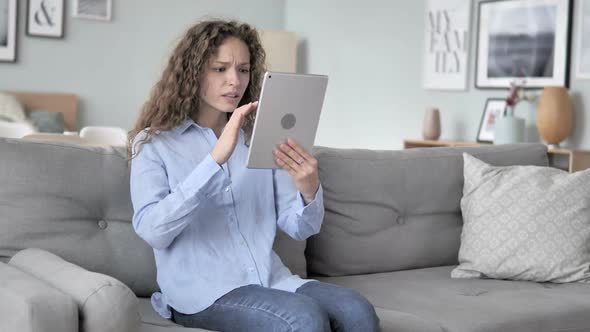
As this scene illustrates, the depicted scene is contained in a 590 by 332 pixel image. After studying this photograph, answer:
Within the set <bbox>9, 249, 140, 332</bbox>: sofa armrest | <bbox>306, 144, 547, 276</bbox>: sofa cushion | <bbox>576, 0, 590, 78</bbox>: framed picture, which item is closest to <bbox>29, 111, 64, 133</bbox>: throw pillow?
<bbox>576, 0, 590, 78</bbox>: framed picture

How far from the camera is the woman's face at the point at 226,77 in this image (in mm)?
2152

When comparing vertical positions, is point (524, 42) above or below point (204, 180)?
above

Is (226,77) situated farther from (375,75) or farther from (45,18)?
(45,18)

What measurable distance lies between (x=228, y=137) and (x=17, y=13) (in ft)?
17.2

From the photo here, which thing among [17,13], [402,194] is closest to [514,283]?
[402,194]

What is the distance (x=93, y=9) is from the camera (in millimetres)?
6941

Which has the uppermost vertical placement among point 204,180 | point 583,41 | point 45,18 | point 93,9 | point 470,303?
point 93,9

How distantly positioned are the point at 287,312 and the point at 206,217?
37 centimetres

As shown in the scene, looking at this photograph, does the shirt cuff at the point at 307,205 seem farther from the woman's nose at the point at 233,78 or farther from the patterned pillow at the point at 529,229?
the patterned pillow at the point at 529,229

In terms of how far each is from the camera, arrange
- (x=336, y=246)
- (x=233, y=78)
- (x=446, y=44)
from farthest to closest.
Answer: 1. (x=446, y=44)
2. (x=336, y=246)
3. (x=233, y=78)

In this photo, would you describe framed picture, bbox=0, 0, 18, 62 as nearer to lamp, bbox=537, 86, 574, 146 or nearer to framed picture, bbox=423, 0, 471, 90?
framed picture, bbox=423, 0, 471, 90

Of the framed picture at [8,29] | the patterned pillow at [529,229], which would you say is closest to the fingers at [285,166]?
the patterned pillow at [529,229]

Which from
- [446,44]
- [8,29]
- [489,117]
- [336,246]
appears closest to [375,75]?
[446,44]

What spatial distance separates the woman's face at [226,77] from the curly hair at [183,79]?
2cm
